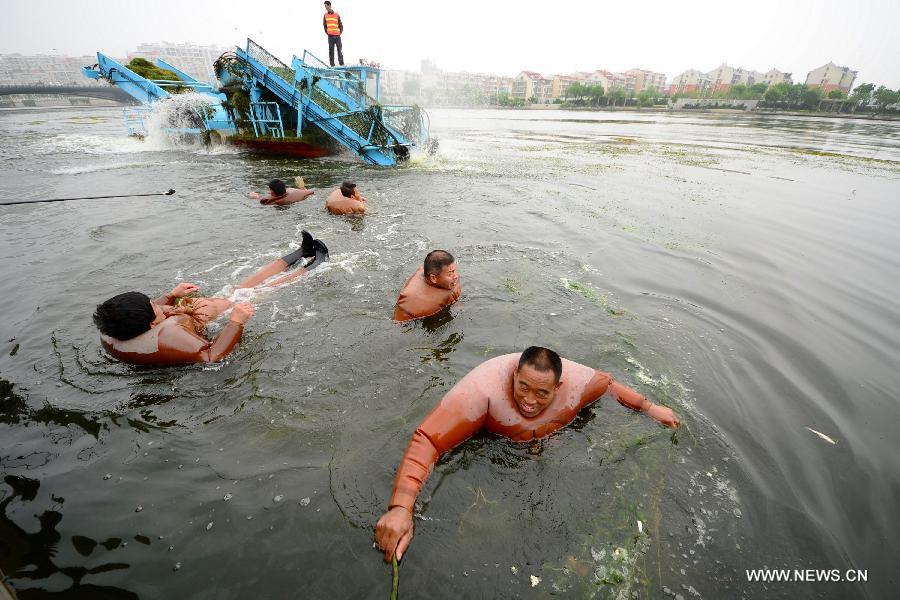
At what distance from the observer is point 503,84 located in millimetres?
149750

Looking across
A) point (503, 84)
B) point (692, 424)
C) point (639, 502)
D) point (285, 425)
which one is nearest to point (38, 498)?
point (285, 425)

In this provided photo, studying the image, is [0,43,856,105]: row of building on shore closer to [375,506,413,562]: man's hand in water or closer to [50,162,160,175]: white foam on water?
[50,162,160,175]: white foam on water

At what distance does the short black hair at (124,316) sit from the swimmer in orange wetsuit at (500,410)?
9.45 feet

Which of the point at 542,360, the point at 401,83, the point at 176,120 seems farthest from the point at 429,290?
the point at 401,83

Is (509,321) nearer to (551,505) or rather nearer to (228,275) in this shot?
(551,505)

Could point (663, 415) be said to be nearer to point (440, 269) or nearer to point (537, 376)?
point (537, 376)

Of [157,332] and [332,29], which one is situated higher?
[332,29]

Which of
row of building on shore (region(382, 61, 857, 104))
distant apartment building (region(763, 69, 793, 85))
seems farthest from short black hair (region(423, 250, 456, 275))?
distant apartment building (region(763, 69, 793, 85))

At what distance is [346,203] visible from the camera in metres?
8.80

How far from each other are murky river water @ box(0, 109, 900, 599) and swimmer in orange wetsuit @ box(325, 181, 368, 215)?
86 cm

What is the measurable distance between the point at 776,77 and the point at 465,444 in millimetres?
171767

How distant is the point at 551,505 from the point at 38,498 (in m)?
3.53

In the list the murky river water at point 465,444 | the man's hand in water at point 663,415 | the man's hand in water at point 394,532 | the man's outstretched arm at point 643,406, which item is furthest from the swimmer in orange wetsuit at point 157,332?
the man's hand in water at point 663,415

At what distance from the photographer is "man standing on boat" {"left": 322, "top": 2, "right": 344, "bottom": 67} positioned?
15.9 metres
